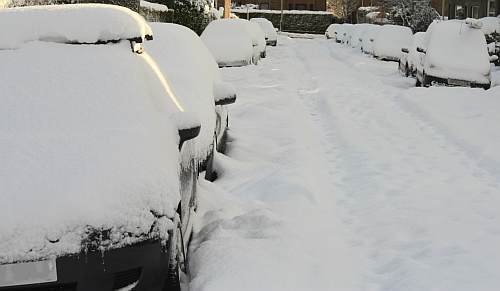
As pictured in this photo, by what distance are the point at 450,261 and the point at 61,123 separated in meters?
2.83

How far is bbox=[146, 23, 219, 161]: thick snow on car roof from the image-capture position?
5.36m

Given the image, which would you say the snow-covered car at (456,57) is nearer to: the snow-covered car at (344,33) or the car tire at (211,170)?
the car tire at (211,170)

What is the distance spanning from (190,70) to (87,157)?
2.88 m

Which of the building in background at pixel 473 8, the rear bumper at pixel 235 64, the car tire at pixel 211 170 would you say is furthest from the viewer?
the building in background at pixel 473 8

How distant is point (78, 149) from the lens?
335 centimetres

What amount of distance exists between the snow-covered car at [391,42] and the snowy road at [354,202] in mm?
15134

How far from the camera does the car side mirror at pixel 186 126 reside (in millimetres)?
4004

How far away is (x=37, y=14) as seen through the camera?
4.26 meters

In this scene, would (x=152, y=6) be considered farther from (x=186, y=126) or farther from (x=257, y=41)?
(x=186, y=126)

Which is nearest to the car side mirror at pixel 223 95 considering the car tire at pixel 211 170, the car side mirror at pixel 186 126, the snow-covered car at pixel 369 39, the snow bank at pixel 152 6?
the car tire at pixel 211 170

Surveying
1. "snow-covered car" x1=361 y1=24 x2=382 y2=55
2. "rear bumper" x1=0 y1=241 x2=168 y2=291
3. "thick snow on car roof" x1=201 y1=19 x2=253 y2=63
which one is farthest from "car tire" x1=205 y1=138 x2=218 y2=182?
"snow-covered car" x1=361 y1=24 x2=382 y2=55

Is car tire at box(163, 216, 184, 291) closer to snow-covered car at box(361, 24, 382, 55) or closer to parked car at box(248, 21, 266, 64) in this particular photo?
parked car at box(248, 21, 266, 64)

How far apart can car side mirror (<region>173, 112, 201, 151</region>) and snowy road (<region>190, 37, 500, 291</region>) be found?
905 mm

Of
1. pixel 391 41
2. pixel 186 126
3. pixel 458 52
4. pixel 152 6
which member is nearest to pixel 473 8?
pixel 391 41
